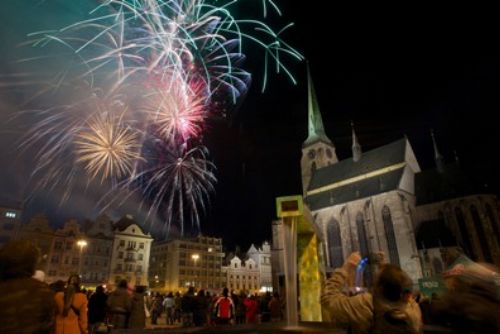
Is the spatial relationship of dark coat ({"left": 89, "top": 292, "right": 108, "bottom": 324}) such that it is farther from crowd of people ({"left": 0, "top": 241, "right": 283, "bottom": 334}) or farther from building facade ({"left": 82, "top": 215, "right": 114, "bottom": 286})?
building facade ({"left": 82, "top": 215, "right": 114, "bottom": 286})

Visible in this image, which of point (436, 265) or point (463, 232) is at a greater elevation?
point (463, 232)

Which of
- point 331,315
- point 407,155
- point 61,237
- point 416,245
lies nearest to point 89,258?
point 61,237

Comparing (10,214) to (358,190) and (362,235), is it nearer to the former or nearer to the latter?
(362,235)

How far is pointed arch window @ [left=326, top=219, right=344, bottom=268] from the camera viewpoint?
1799 inches

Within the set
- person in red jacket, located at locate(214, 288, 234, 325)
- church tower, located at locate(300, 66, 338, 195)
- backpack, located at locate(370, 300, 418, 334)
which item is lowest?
person in red jacket, located at locate(214, 288, 234, 325)

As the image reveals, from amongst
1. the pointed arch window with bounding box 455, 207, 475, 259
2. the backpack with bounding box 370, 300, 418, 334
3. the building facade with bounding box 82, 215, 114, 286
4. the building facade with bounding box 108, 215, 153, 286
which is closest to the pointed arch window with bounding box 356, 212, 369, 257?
the pointed arch window with bounding box 455, 207, 475, 259

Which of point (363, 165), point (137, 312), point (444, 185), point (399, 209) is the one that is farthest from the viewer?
point (363, 165)

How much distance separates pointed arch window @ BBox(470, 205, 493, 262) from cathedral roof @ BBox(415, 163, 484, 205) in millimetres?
2568

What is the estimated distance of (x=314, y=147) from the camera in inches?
2422

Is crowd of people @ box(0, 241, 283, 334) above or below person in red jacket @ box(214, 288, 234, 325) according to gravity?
above

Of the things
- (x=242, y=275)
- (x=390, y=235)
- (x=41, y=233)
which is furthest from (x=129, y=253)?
(x=390, y=235)

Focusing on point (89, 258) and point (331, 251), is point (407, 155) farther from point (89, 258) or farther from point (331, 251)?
point (89, 258)

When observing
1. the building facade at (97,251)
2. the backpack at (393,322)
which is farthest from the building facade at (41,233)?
the backpack at (393,322)

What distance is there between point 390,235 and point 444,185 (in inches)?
428
